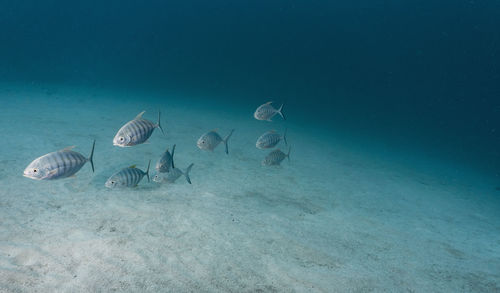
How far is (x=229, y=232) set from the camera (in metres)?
4.48

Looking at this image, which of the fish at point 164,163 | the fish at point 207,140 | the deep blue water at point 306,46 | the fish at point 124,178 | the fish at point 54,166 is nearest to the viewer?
the fish at point 54,166

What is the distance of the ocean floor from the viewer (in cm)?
329

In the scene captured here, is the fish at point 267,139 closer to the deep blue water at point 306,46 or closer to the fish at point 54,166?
the fish at point 54,166

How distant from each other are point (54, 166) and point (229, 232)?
110 inches

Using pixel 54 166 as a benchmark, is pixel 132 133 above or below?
above

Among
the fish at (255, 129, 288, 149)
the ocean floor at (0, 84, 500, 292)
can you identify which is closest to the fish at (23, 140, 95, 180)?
the ocean floor at (0, 84, 500, 292)

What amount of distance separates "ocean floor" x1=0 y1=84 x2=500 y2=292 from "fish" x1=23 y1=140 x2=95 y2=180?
104cm

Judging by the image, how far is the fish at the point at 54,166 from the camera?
3.25 meters

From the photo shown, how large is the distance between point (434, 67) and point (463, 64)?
1601 cm

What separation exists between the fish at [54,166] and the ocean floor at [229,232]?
104 cm

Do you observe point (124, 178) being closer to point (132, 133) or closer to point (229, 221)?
point (132, 133)

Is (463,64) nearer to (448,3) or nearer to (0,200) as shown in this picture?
A: (448,3)

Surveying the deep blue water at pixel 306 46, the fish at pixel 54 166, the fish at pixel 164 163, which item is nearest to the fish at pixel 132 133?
the fish at pixel 54 166

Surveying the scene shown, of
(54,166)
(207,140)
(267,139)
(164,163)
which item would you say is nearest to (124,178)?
(164,163)
